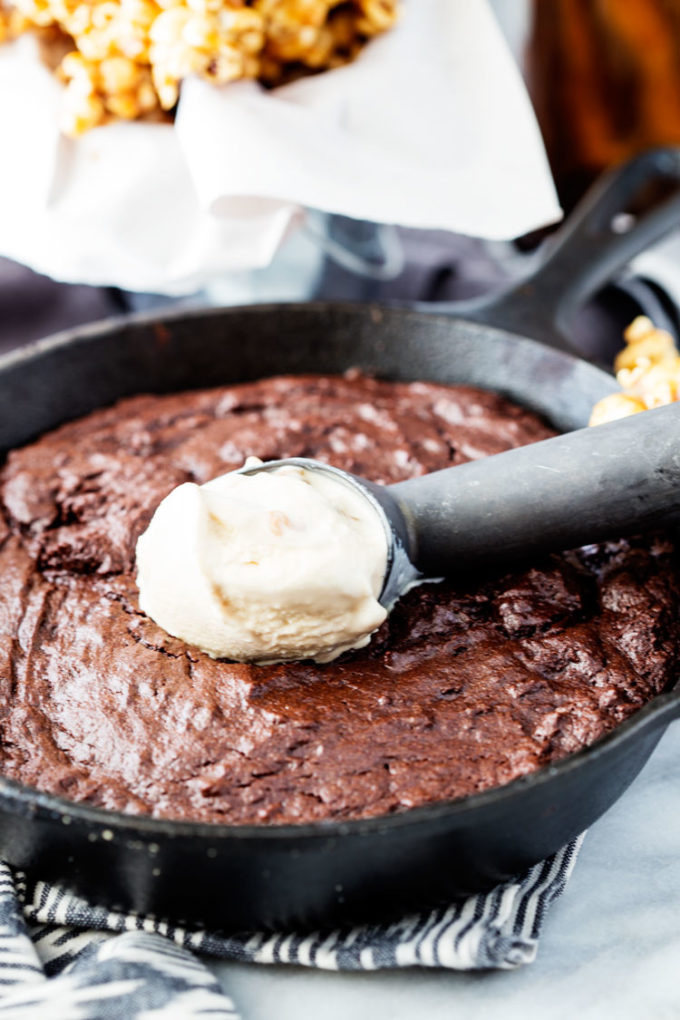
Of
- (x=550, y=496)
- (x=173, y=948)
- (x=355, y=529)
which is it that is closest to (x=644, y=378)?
(x=550, y=496)

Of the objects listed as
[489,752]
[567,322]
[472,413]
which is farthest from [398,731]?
[567,322]

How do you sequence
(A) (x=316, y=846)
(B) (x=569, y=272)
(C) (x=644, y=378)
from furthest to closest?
(B) (x=569, y=272) < (C) (x=644, y=378) < (A) (x=316, y=846)

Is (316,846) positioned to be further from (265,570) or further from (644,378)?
(644,378)

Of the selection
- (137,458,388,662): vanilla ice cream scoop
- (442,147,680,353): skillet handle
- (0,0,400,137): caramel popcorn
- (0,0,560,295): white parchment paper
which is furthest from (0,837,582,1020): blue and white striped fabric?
(0,0,400,137): caramel popcorn

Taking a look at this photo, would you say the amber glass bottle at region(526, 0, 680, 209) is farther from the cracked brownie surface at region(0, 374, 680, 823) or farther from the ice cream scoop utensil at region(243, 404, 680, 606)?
the ice cream scoop utensil at region(243, 404, 680, 606)

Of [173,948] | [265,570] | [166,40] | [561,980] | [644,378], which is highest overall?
[166,40]

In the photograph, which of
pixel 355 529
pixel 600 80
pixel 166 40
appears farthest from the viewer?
pixel 600 80
